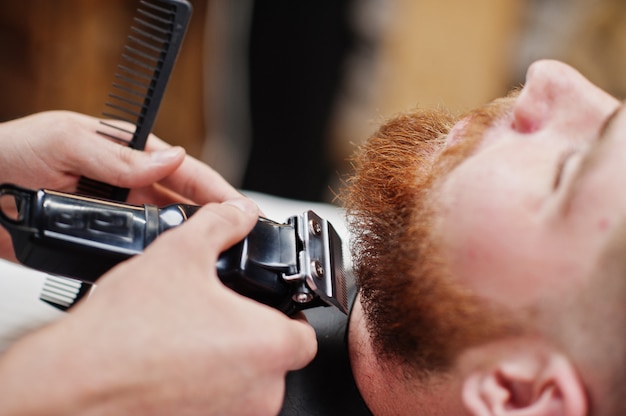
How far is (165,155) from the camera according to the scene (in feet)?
3.32

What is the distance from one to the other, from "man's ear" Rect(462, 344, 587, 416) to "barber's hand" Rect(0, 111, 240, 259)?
521 mm

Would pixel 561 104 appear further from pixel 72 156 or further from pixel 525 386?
pixel 72 156

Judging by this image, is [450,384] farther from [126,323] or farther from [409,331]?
[126,323]

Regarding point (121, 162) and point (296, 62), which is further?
point (296, 62)

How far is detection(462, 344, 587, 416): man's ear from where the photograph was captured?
27.1 inches

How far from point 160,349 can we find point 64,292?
1.93 feet

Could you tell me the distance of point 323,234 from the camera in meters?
0.87

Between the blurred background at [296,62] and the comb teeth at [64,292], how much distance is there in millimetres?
1080

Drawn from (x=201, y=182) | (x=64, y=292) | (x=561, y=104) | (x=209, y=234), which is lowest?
(x=64, y=292)

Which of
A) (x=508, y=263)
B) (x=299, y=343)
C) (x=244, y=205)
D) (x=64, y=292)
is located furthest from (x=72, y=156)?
(x=508, y=263)

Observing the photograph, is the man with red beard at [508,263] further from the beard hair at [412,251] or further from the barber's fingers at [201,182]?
the barber's fingers at [201,182]

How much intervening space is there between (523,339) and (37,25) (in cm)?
189

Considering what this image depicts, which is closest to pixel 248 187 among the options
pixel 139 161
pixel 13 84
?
pixel 13 84

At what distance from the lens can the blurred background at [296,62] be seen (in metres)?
2.12
